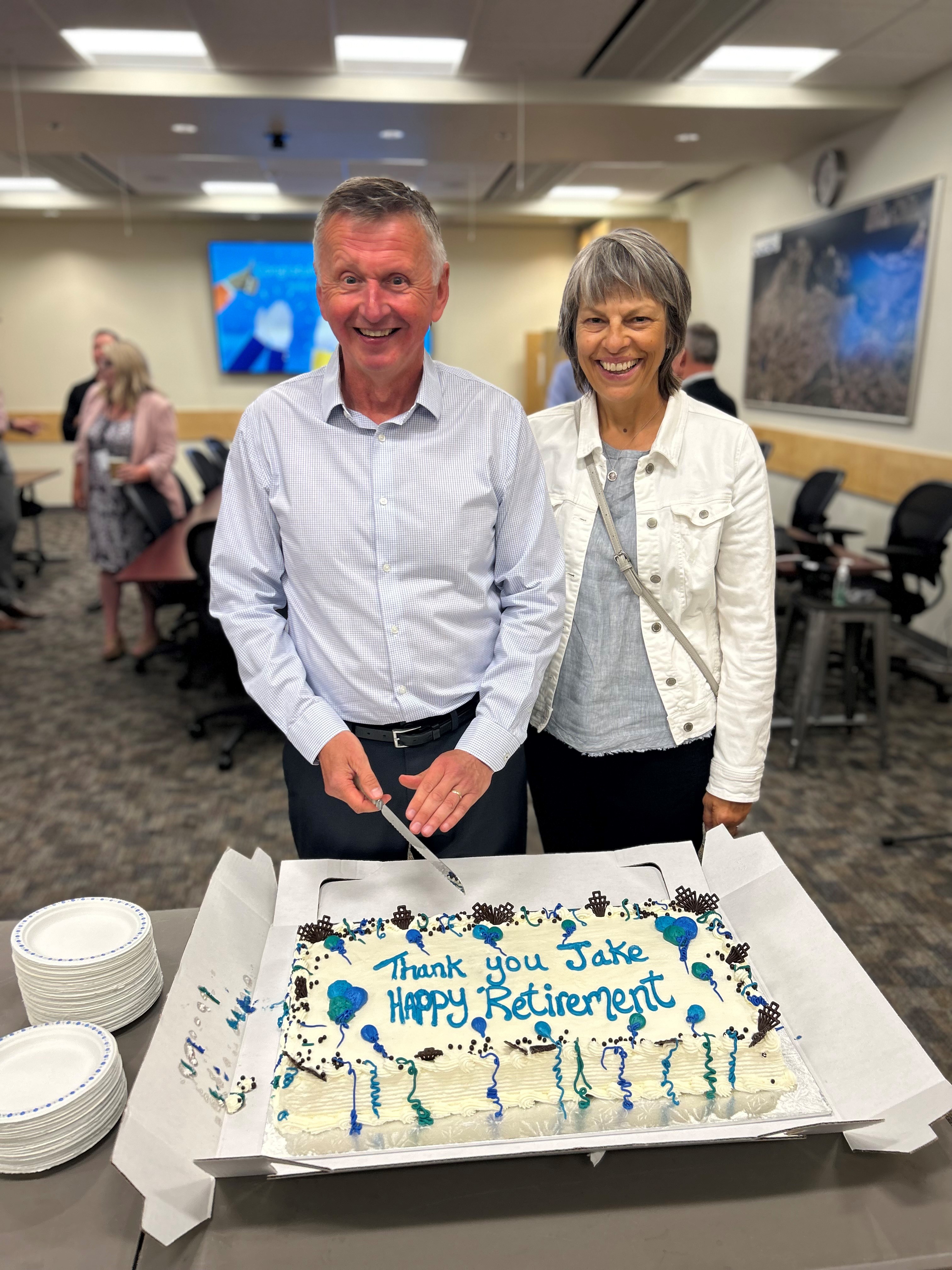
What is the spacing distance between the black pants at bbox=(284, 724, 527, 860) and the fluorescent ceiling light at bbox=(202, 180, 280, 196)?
8.02m

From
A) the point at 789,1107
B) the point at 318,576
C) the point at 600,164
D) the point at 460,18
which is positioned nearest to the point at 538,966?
the point at 789,1107

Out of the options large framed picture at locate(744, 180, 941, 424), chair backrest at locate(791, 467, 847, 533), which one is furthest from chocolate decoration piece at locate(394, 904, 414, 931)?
large framed picture at locate(744, 180, 941, 424)

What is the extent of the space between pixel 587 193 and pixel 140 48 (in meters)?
5.24

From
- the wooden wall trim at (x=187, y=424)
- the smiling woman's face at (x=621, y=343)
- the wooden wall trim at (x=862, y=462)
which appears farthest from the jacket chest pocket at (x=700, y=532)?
the wooden wall trim at (x=187, y=424)

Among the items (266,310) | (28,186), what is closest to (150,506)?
(28,186)

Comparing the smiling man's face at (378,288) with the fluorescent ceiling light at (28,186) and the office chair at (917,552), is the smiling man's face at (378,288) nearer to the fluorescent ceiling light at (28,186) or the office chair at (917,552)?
the office chair at (917,552)

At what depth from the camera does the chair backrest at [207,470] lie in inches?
259

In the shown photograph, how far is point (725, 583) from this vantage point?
1450 mm

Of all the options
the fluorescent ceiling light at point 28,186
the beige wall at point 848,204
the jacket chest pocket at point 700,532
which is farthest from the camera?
the fluorescent ceiling light at point 28,186

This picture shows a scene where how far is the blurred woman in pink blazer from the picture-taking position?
178 inches

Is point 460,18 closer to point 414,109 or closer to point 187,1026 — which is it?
point 414,109

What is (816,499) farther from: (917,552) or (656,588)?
Result: (656,588)

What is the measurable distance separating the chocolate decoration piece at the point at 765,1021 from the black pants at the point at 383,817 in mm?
464

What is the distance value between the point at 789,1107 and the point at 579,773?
0.66 metres
